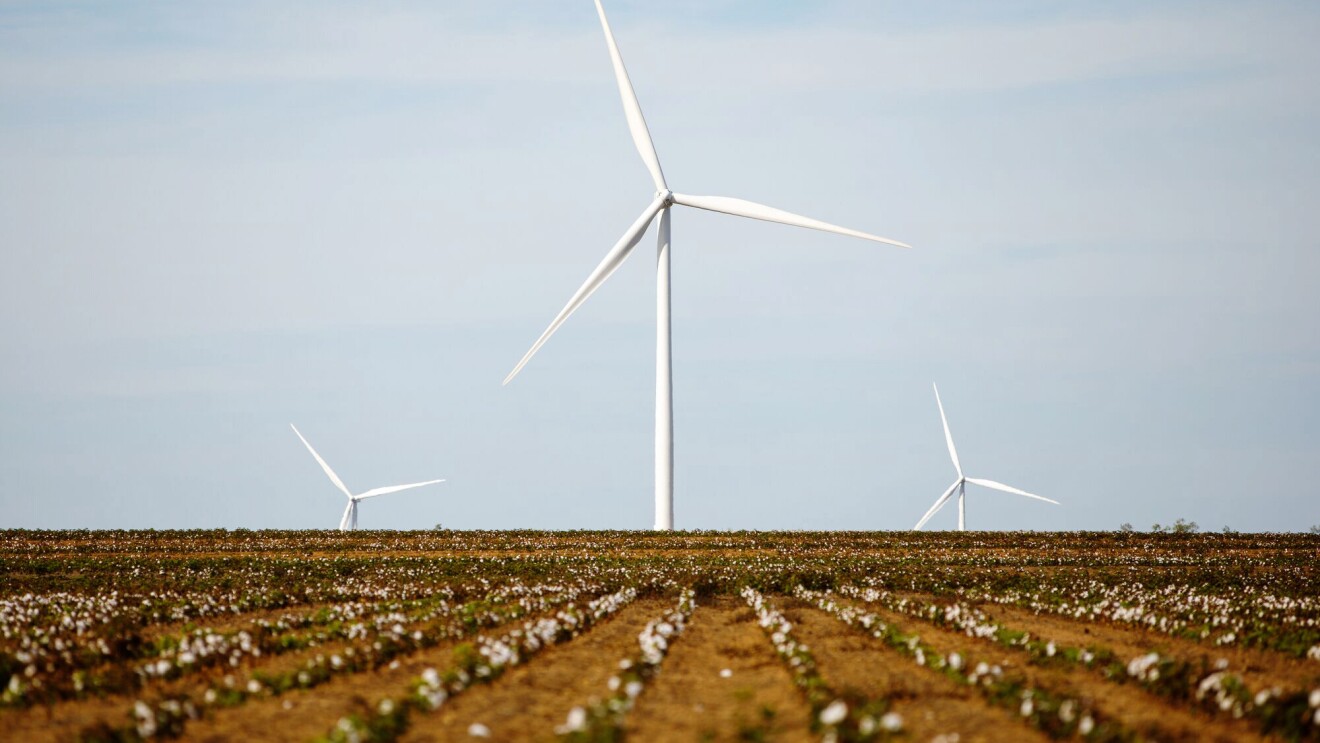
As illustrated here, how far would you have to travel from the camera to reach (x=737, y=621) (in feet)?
99.1

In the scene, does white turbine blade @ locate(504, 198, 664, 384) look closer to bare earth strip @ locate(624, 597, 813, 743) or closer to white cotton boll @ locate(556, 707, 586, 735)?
bare earth strip @ locate(624, 597, 813, 743)

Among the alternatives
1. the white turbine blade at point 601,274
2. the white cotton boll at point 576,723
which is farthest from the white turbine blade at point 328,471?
the white cotton boll at point 576,723

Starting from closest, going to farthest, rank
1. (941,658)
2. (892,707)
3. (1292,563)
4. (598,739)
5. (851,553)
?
(598,739), (892,707), (941,658), (1292,563), (851,553)

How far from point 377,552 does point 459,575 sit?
50.1 ft

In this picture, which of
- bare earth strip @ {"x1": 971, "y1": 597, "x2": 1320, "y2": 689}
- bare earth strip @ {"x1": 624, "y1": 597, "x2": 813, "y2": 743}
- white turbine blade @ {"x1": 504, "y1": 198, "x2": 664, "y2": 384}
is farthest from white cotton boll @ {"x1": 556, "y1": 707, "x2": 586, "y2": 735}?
white turbine blade @ {"x1": 504, "y1": 198, "x2": 664, "y2": 384}

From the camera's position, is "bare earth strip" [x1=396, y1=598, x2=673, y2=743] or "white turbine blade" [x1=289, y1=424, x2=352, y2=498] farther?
"white turbine blade" [x1=289, y1=424, x2=352, y2=498]

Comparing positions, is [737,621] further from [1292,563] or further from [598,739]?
[1292,563]

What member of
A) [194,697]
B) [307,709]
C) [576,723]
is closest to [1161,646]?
[576,723]

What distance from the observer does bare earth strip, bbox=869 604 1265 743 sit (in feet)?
50.5

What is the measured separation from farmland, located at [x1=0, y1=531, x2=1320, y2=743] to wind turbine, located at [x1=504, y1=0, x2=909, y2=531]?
47.6 feet

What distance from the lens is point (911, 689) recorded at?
1817cm

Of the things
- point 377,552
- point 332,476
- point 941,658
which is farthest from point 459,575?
point 332,476

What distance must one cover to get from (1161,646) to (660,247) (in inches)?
1740

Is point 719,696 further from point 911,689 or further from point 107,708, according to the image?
point 107,708
